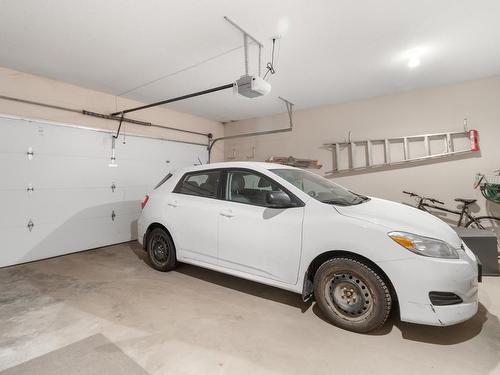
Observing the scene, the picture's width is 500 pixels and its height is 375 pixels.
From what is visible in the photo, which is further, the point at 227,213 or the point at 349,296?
the point at 227,213

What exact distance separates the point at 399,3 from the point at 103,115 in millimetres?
4611

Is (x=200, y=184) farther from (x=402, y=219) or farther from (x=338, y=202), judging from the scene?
(x=402, y=219)

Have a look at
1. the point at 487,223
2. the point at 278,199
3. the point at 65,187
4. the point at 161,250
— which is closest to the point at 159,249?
the point at 161,250

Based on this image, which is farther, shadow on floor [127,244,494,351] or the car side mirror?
the car side mirror

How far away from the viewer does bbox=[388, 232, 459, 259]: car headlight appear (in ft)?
5.99

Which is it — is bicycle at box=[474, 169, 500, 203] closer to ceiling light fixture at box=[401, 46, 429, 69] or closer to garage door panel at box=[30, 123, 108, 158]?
ceiling light fixture at box=[401, 46, 429, 69]

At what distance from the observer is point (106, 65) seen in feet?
11.6

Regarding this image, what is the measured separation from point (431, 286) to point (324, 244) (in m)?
0.75

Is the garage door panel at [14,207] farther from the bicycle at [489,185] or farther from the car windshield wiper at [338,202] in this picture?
the bicycle at [489,185]

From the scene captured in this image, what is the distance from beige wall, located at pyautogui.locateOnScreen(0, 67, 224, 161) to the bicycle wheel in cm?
573

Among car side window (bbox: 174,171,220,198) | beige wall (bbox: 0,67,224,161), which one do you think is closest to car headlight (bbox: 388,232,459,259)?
car side window (bbox: 174,171,220,198)

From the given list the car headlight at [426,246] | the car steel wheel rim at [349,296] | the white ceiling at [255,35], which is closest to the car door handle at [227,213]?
the car steel wheel rim at [349,296]

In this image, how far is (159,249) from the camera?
340 centimetres

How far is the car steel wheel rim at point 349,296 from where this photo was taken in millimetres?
1995
